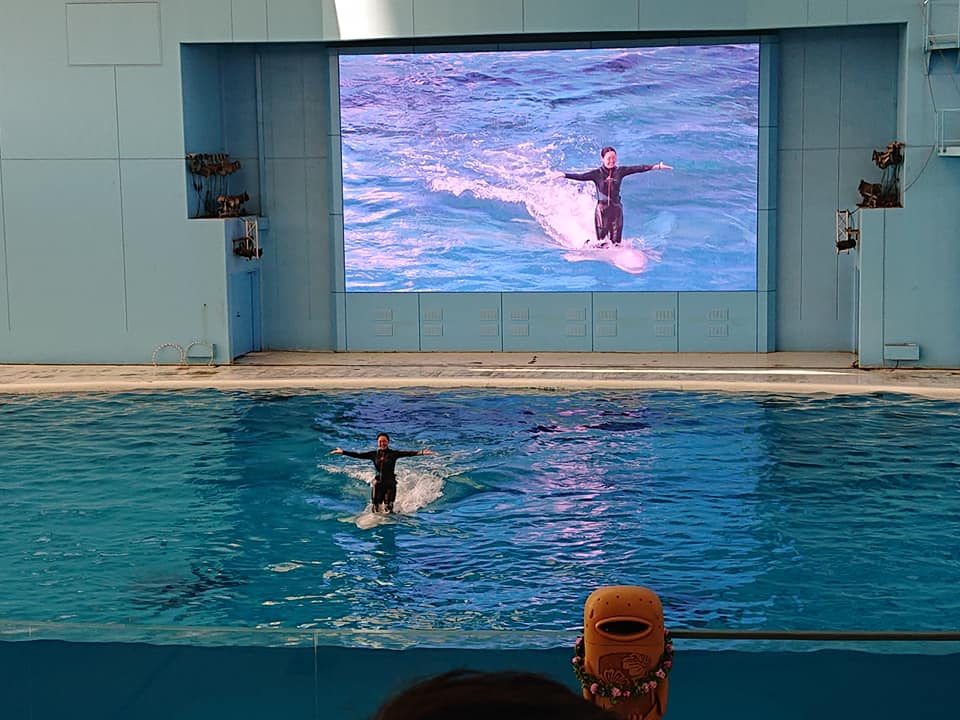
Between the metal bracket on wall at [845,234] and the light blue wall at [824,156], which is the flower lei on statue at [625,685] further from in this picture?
the light blue wall at [824,156]

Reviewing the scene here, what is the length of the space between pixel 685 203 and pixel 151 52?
730 centimetres

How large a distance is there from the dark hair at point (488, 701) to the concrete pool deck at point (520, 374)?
1527 cm

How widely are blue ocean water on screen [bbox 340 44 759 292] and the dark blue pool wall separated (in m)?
14.0

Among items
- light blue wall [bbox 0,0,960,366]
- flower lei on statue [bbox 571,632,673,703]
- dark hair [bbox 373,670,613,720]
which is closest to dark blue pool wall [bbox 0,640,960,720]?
flower lei on statue [bbox 571,632,673,703]

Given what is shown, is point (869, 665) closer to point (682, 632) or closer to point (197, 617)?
point (682, 632)

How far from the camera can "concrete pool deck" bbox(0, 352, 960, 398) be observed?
1616cm

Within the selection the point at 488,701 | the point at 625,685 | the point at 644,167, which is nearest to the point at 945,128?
the point at 644,167

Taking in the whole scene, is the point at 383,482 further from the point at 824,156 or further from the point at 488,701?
the point at 488,701

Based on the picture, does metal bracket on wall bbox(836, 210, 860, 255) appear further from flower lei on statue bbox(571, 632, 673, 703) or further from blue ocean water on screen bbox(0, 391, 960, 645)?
flower lei on statue bbox(571, 632, 673, 703)

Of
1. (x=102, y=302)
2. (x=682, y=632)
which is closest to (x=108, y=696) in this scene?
(x=682, y=632)

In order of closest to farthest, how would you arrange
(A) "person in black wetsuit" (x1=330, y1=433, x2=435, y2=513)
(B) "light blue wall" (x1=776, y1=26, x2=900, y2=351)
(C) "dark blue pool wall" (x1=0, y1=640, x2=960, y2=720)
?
(C) "dark blue pool wall" (x1=0, y1=640, x2=960, y2=720) → (A) "person in black wetsuit" (x1=330, y1=433, x2=435, y2=513) → (B) "light blue wall" (x1=776, y1=26, x2=900, y2=351)

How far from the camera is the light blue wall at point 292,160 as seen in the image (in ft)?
55.7

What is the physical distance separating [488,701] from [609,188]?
1789 cm

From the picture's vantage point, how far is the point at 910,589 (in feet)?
30.6
